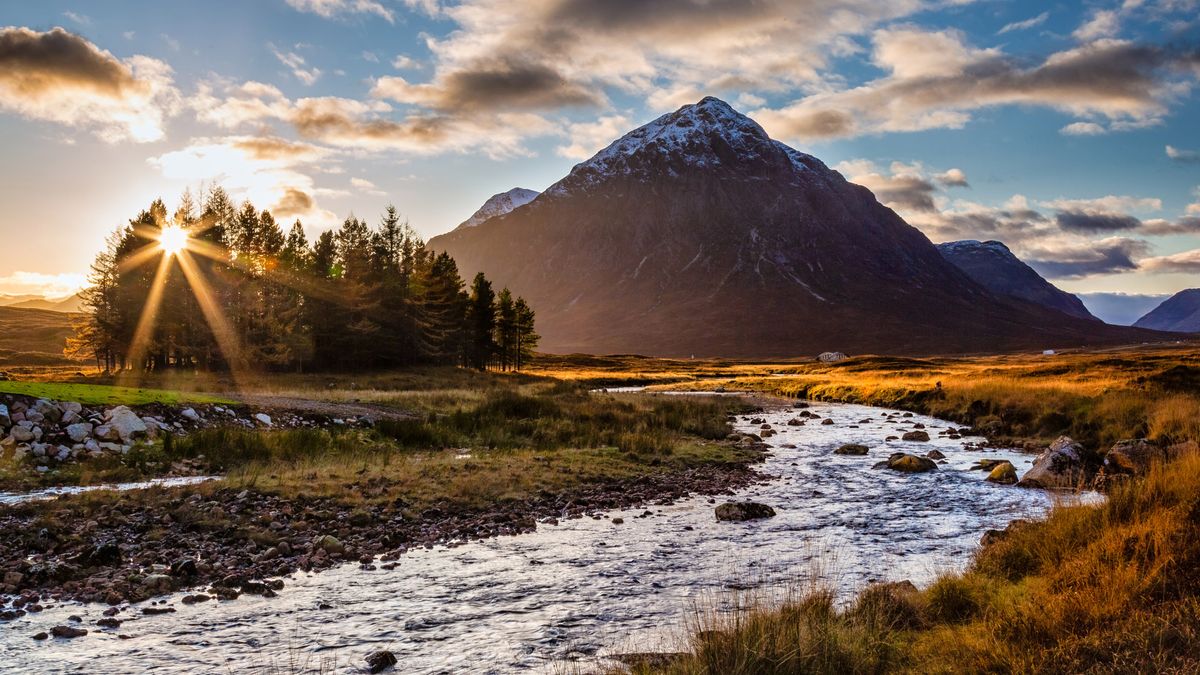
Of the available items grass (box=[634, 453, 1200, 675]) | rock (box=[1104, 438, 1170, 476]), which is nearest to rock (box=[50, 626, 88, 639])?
grass (box=[634, 453, 1200, 675])

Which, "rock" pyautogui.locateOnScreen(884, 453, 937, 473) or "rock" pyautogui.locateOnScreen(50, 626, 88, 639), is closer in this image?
"rock" pyautogui.locateOnScreen(50, 626, 88, 639)

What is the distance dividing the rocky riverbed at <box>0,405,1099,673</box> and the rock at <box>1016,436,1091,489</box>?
2.74 ft

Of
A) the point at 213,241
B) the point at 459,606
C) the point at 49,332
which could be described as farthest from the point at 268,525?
the point at 49,332

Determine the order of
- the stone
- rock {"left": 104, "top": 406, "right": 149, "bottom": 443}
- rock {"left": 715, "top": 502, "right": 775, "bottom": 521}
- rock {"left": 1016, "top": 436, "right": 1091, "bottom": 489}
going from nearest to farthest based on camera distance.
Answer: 1. rock {"left": 715, "top": 502, "right": 775, "bottom": 521}
2. rock {"left": 1016, "top": 436, "right": 1091, "bottom": 489}
3. the stone
4. rock {"left": 104, "top": 406, "right": 149, "bottom": 443}

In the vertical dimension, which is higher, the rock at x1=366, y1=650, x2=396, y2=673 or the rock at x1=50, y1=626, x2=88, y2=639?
the rock at x1=50, y1=626, x2=88, y2=639

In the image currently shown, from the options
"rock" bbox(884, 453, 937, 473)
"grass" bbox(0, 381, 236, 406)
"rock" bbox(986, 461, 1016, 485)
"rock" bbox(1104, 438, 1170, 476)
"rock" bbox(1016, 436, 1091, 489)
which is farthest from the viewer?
"rock" bbox(884, 453, 937, 473)

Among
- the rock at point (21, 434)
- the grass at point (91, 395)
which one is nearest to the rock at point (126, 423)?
the grass at point (91, 395)

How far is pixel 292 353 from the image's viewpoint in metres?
60.2

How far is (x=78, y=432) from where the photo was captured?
729 inches

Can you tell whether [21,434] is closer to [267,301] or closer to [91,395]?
[91,395]

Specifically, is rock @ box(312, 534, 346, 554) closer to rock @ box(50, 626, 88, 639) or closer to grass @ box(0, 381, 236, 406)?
rock @ box(50, 626, 88, 639)

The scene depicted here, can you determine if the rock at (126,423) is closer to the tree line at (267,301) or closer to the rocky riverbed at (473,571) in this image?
the rocky riverbed at (473,571)

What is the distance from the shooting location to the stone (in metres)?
18.4

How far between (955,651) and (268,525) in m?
12.1
